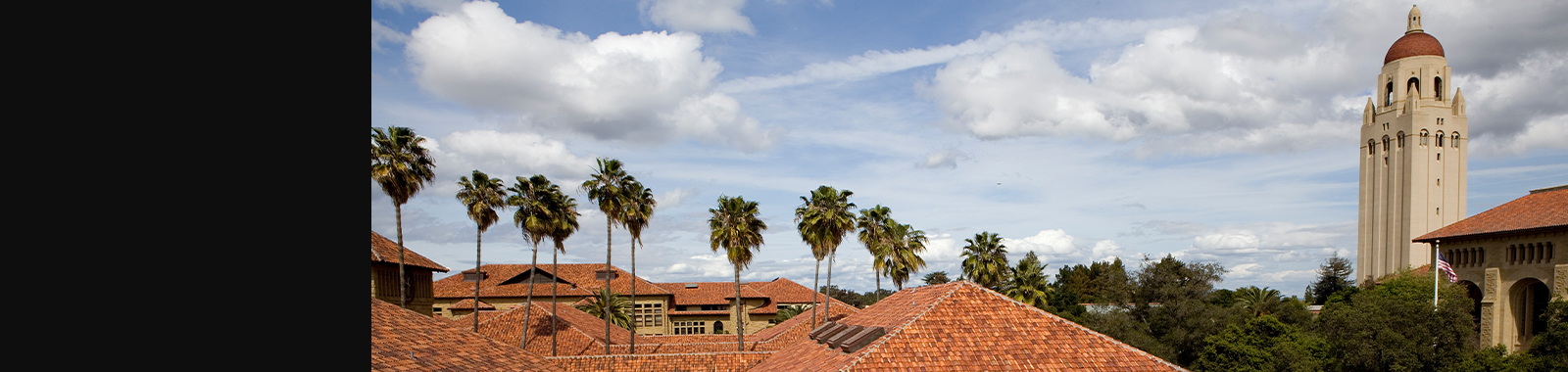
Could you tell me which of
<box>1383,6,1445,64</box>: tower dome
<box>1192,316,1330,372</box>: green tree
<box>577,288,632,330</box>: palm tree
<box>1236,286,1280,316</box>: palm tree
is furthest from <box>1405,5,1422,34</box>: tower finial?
<box>577,288,632,330</box>: palm tree

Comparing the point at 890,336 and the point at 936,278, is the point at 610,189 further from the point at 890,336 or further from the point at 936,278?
the point at 936,278

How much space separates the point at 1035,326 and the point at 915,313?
280 cm

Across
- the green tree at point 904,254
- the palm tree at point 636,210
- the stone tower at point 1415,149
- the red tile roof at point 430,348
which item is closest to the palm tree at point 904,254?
the green tree at point 904,254

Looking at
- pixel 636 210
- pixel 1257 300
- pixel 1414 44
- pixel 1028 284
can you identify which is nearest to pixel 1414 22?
pixel 1414 44

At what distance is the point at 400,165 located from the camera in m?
31.4

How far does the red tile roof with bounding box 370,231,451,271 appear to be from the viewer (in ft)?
108

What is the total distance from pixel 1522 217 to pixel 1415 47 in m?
46.3

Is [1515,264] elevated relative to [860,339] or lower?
lower

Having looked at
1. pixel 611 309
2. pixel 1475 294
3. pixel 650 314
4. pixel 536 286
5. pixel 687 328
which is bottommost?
pixel 687 328

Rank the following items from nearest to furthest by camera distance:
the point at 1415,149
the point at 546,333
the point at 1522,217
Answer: the point at 546,333, the point at 1522,217, the point at 1415,149

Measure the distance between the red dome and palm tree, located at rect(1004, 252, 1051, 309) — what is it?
64482 mm
